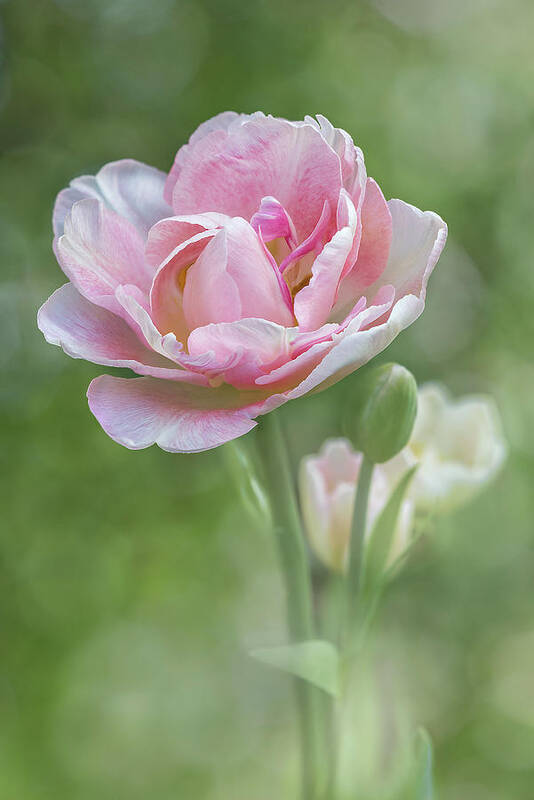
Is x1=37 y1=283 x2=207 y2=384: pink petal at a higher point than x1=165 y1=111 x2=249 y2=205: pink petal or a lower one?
lower

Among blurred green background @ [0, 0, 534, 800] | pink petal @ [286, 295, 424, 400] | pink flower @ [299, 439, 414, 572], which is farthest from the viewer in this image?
blurred green background @ [0, 0, 534, 800]

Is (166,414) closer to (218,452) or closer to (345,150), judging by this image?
(345,150)

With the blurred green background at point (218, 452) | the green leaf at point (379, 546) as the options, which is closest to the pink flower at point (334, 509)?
the green leaf at point (379, 546)

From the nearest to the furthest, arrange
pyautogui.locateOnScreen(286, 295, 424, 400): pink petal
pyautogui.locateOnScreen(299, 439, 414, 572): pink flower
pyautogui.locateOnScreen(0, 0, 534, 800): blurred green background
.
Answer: pyautogui.locateOnScreen(286, 295, 424, 400): pink petal → pyautogui.locateOnScreen(299, 439, 414, 572): pink flower → pyautogui.locateOnScreen(0, 0, 534, 800): blurred green background

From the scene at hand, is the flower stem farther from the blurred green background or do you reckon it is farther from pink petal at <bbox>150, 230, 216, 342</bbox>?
the blurred green background

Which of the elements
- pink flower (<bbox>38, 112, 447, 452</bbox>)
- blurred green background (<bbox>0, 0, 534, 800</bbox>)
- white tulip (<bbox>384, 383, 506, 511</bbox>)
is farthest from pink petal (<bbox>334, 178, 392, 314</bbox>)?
blurred green background (<bbox>0, 0, 534, 800</bbox>)

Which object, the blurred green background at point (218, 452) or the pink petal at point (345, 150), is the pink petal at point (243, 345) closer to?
the pink petal at point (345, 150)

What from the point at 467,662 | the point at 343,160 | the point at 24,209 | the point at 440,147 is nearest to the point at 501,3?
the point at 440,147
